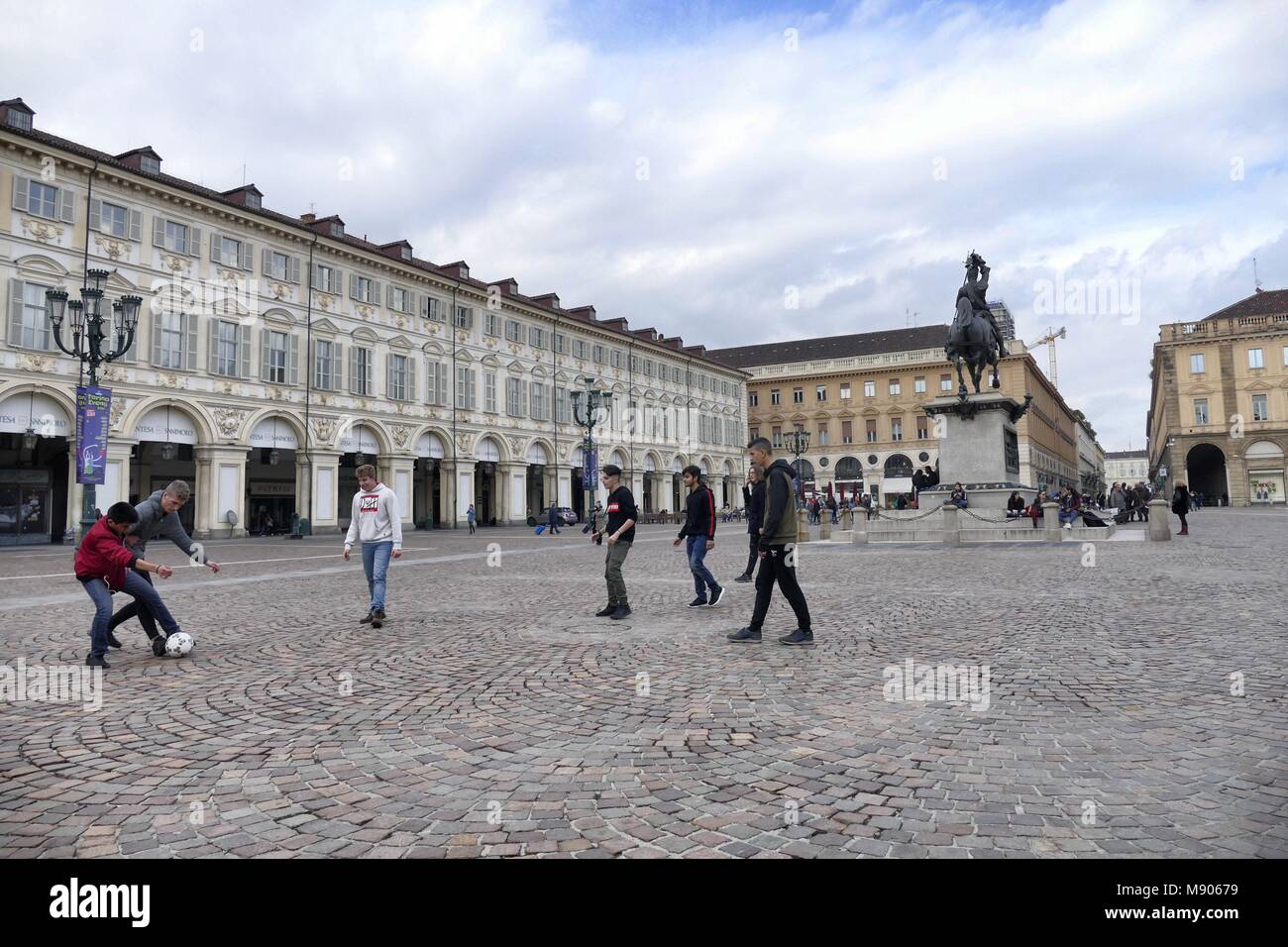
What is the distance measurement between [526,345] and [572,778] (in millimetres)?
45307

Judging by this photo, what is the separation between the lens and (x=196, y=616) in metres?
8.89

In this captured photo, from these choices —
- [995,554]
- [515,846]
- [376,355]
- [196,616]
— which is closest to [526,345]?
[376,355]

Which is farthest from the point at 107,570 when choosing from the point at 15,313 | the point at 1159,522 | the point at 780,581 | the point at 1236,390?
the point at 1236,390

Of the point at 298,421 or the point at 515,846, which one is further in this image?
the point at 298,421

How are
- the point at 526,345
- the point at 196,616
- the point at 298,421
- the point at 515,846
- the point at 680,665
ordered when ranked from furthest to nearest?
the point at 526,345, the point at 298,421, the point at 196,616, the point at 680,665, the point at 515,846

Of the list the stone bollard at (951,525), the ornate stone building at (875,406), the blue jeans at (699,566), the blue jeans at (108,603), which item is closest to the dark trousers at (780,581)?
the blue jeans at (699,566)

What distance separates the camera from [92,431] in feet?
65.5

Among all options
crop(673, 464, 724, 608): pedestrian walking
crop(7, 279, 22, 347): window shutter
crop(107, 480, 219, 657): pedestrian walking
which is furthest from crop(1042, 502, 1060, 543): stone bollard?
crop(7, 279, 22, 347): window shutter

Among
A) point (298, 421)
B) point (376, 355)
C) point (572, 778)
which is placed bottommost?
point (572, 778)

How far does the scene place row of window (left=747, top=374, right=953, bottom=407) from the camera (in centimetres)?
6769

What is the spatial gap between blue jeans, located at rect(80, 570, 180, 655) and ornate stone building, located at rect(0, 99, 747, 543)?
992 inches

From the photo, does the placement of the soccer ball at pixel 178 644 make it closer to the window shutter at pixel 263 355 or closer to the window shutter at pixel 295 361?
the window shutter at pixel 263 355

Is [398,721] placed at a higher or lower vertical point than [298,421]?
lower

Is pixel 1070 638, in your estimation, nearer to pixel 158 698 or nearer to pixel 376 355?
pixel 158 698
